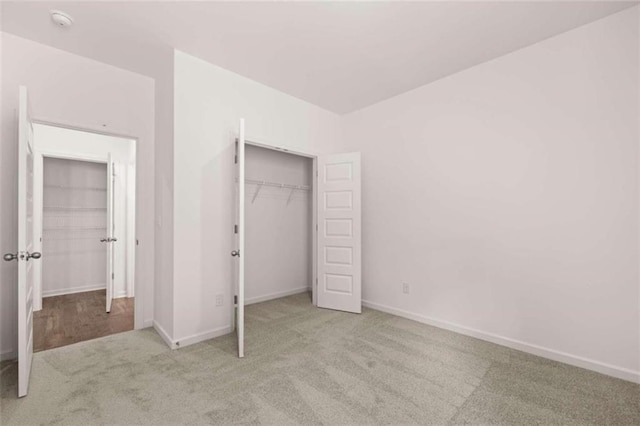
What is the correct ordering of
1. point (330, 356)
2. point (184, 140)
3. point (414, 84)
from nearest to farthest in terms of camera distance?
point (330, 356)
point (184, 140)
point (414, 84)

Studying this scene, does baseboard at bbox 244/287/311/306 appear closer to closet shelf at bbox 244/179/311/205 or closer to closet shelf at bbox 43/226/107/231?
closet shelf at bbox 244/179/311/205

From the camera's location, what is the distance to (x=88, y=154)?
175 inches

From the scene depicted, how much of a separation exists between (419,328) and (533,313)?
3.63 ft

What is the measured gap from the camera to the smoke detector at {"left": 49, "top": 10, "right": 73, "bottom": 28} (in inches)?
88.4

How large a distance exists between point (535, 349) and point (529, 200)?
138 cm

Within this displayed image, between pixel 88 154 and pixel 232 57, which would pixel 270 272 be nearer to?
pixel 232 57

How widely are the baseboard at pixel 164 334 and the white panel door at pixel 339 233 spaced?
1.90m

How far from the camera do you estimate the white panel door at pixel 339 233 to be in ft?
12.5

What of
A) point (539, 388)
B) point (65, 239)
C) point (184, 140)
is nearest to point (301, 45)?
point (184, 140)

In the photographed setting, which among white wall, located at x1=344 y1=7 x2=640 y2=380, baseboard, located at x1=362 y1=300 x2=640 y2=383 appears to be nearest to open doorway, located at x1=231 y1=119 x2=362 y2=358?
white wall, located at x1=344 y1=7 x2=640 y2=380

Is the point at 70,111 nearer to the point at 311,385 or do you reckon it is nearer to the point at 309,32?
the point at 309,32

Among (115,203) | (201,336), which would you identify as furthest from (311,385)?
(115,203)

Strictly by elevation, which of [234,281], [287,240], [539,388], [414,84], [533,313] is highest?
[414,84]

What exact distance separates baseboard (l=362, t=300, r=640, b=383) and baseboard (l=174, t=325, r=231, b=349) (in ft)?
6.86
